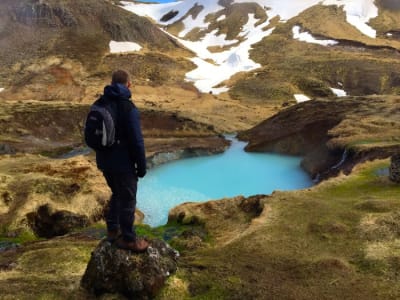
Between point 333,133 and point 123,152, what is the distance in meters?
43.7

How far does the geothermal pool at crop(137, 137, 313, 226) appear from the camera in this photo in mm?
38062

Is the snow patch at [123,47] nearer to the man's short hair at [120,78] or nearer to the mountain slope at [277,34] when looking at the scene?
the mountain slope at [277,34]

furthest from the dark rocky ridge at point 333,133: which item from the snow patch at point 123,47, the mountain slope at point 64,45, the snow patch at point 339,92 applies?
the snow patch at point 123,47

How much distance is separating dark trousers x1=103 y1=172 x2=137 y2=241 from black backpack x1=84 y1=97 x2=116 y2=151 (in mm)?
939

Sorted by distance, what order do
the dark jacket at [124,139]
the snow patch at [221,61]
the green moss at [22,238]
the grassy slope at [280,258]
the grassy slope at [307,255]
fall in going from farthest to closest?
the snow patch at [221,61], the green moss at [22,238], the grassy slope at [307,255], the grassy slope at [280,258], the dark jacket at [124,139]

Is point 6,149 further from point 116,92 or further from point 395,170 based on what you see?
point 116,92

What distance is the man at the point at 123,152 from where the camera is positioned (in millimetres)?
11266

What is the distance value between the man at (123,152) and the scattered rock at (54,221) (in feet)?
56.0

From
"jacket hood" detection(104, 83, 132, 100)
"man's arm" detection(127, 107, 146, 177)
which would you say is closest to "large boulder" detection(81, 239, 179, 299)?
"man's arm" detection(127, 107, 146, 177)

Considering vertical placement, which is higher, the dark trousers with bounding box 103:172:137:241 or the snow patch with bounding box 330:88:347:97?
the dark trousers with bounding box 103:172:137:241

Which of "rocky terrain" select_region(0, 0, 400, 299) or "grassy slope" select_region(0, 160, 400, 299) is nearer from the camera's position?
"grassy slope" select_region(0, 160, 400, 299)

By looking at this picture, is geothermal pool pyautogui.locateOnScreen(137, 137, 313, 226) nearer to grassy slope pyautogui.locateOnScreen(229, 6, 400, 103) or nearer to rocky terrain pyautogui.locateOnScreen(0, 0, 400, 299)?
rocky terrain pyautogui.locateOnScreen(0, 0, 400, 299)

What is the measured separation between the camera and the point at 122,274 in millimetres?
12586

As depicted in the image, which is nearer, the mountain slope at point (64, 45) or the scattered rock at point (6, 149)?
the scattered rock at point (6, 149)
